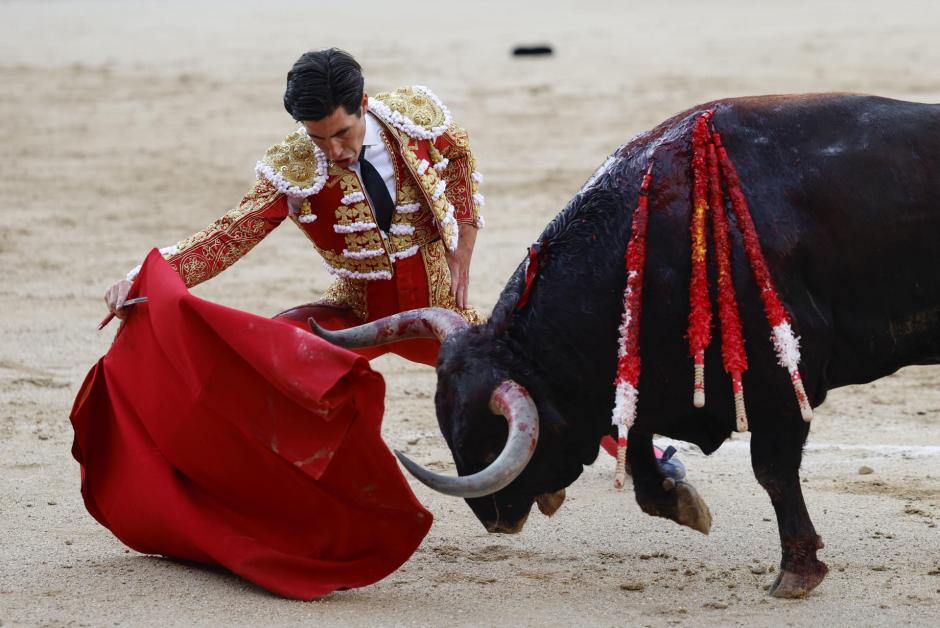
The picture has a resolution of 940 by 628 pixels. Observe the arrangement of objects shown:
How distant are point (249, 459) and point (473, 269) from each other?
3.82 meters

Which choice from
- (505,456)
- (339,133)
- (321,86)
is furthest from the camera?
(339,133)

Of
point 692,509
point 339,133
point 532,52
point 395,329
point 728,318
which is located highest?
point 339,133

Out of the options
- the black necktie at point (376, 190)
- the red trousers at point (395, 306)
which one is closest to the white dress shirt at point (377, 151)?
the black necktie at point (376, 190)

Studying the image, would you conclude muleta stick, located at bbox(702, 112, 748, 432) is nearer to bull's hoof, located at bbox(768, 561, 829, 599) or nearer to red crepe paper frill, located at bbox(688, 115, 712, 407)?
red crepe paper frill, located at bbox(688, 115, 712, 407)

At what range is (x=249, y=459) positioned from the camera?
3746mm

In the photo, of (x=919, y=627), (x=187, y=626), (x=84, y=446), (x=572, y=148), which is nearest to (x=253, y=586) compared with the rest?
(x=187, y=626)

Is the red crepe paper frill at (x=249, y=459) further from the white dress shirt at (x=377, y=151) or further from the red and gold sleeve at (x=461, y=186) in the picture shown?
the red and gold sleeve at (x=461, y=186)

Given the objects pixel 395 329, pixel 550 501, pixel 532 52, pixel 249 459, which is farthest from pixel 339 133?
pixel 532 52

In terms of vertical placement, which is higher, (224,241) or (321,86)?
(321,86)

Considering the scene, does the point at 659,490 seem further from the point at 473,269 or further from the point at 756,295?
the point at 473,269

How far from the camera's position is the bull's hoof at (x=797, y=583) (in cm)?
367

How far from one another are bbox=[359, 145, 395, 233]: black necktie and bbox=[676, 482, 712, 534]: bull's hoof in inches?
42.9

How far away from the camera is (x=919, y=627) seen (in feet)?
11.5

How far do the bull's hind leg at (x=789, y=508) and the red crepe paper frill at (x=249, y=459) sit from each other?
2.81ft
